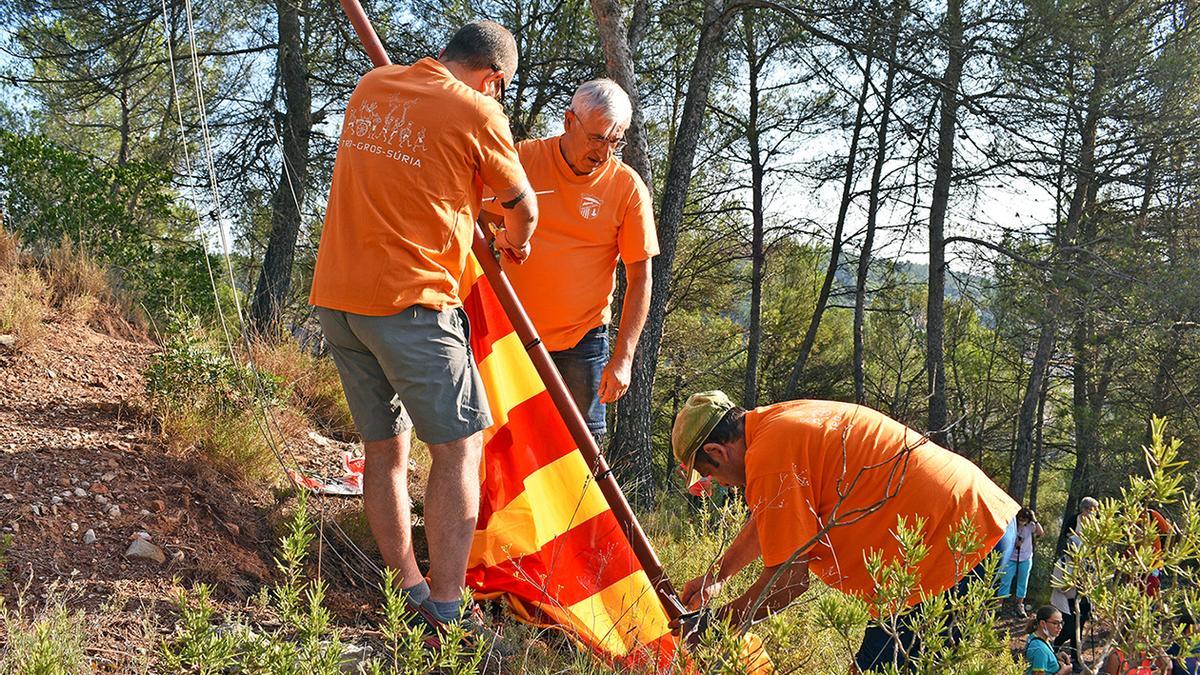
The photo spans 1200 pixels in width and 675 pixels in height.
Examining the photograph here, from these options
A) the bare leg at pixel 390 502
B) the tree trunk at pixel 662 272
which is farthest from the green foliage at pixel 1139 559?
the tree trunk at pixel 662 272

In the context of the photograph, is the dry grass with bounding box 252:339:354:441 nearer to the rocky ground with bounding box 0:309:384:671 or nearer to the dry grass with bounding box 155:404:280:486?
the rocky ground with bounding box 0:309:384:671

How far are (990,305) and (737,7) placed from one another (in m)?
9.70

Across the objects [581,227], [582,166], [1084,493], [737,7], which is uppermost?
[737,7]

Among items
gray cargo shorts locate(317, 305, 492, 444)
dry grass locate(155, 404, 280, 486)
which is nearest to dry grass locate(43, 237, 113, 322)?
dry grass locate(155, 404, 280, 486)

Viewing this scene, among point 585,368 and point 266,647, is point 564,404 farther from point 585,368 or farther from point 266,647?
point 266,647

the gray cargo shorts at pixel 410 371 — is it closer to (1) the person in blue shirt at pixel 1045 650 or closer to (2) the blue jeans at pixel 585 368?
(2) the blue jeans at pixel 585 368

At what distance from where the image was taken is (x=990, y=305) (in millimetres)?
15141

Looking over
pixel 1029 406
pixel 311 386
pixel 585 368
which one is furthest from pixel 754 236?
pixel 585 368

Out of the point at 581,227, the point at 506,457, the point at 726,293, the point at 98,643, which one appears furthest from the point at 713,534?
the point at 726,293

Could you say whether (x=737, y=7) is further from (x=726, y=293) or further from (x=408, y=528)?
(x=726, y=293)

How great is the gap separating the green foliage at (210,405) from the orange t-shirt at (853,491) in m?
2.18

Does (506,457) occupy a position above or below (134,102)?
below

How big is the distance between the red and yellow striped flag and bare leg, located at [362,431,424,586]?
0.46 meters

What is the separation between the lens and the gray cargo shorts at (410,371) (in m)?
2.71
